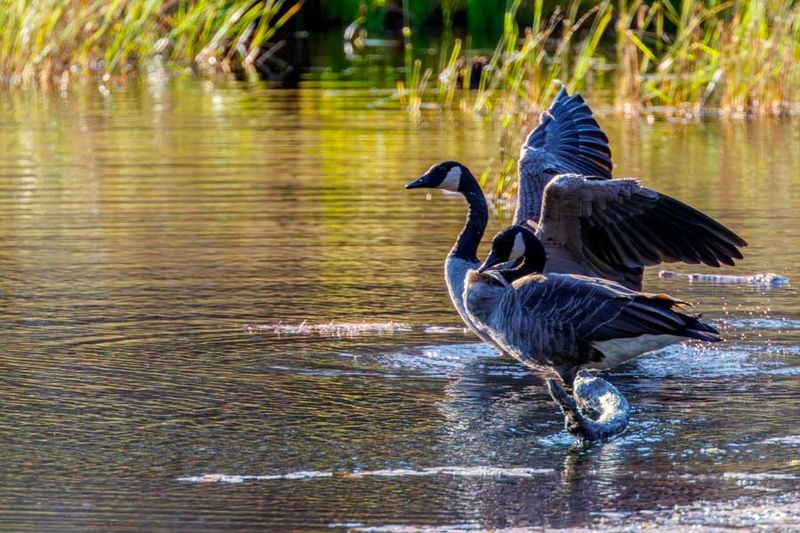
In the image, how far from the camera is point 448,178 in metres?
8.87

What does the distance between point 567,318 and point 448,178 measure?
1.87 m

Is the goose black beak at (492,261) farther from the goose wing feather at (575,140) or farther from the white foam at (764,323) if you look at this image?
the goose wing feather at (575,140)

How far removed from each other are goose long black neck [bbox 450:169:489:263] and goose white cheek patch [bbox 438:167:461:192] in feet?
0.08

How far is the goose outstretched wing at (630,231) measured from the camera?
26.1 ft

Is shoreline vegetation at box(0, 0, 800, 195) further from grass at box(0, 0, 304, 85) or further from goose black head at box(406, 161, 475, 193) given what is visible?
goose black head at box(406, 161, 475, 193)

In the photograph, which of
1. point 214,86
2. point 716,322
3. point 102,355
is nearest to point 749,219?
point 716,322

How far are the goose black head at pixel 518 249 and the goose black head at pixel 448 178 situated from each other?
1.13 meters

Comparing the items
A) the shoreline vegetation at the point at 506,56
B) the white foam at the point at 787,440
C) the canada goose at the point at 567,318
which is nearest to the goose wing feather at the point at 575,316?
the canada goose at the point at 567,318

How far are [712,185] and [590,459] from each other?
766 cm

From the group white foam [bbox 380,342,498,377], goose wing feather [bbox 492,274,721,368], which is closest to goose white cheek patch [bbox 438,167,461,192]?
white foam [bbox 380,342,498,377]

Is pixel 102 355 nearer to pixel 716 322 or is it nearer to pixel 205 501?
pixel 205 501

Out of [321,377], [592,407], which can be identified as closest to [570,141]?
[321,377]

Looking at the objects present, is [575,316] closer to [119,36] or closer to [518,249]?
[518,249]

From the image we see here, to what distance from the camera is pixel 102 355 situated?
793 centimetres
